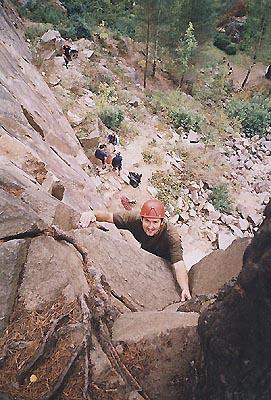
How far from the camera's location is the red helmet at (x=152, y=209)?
6.07 meters

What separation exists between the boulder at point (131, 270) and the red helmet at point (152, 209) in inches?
30.4

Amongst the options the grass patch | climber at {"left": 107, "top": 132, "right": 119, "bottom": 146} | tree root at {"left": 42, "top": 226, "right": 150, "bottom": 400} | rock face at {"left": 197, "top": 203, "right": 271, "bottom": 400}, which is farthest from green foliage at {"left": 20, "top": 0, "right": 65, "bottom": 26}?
rock face at {"left": 197, "top": 203, "right": 271, "bottom": 400}

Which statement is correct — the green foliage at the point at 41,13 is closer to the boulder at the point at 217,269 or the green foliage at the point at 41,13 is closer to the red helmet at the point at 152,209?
the boulder at the point at 217,269

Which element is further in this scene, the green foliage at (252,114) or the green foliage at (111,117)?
the green foliage at (252,114)

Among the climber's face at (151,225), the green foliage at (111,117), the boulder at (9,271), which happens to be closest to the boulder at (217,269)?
the climber's face at (151,225)

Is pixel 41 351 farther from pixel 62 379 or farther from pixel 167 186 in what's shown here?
pixel 167 186

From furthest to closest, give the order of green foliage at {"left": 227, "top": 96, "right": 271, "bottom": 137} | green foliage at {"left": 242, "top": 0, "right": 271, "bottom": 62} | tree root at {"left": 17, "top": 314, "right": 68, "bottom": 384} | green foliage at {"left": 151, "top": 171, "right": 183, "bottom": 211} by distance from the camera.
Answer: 1. green foliage at {"left": 242, "top": 0, "right": 271, "bottom": 62}
2. green foliage at {"left": 227, "top": 96, "right": 271, "bottom": 137}
3. green foliage at {"left": 151, "top": 171, "right": 183, "bottom": 211}
4. tree root at {"left": 17, "top": 314, "right": 68, "bottom": 384}

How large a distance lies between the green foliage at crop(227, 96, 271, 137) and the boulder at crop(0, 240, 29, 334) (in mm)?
23329

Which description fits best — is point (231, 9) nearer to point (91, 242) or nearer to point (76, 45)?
point (76, 45)

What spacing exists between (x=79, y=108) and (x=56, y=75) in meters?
3.67

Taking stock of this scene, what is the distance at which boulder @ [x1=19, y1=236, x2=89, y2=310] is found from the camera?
17.1 ft

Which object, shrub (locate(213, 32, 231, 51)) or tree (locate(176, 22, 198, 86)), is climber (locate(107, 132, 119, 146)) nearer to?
tree (locate(176, 22, 198, 86))

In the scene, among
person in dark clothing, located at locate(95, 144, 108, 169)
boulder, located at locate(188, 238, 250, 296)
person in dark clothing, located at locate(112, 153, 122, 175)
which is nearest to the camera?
boulder, located at locate(188, 238, 250, 296)

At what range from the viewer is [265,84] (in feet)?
116
